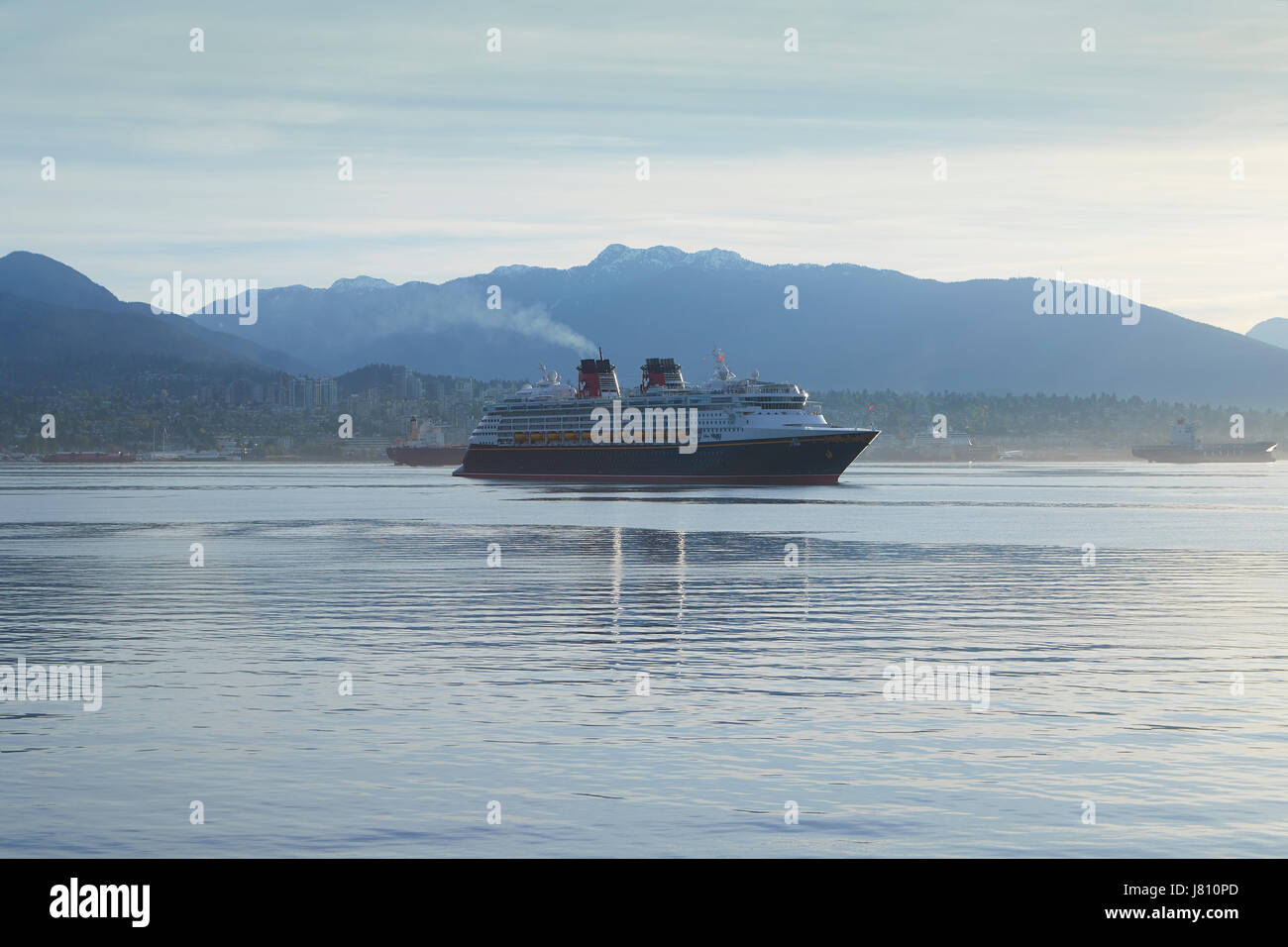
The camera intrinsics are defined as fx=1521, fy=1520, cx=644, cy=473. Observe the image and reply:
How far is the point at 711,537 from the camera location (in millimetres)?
72500

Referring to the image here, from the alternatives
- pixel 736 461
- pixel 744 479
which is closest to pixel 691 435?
pixel 736 461

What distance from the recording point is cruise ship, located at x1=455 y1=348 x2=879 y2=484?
546 feet

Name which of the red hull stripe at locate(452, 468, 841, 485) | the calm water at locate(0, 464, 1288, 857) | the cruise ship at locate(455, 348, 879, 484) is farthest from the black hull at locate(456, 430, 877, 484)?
the calm water at locate(0, 464, 1288, 857)

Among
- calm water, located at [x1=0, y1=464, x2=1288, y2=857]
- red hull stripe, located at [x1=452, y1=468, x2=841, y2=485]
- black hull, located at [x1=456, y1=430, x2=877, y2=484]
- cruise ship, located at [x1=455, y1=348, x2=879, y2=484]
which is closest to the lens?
calm water, located at [x1=0, y1=464, x2=1288, y2=857]

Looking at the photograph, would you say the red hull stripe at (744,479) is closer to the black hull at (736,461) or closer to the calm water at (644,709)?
the black hull at (736,461)

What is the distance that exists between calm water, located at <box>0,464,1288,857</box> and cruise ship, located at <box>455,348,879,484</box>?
355 feet

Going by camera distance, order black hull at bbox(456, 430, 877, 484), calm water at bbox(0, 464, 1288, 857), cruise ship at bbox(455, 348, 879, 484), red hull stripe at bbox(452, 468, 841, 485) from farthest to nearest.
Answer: red hull stripe at bbox(452, 468, 841, 485)
cruise ship at bbox(455, 348, 879, 484)
black hull at bbox(456, 430, 877, 484)
calm water at bbox(0, 464, 1288, 857)

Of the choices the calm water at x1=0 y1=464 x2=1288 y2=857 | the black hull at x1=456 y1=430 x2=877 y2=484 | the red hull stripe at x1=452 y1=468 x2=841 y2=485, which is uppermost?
the black hull at x1=456 y1=430 x2=877 y2=484

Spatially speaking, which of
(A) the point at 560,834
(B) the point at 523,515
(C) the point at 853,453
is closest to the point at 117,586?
(A) the point at 560,834

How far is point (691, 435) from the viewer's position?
172m

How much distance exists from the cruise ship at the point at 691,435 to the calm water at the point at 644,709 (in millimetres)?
108163

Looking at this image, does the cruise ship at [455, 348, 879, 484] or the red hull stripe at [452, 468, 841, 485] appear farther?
the red hull stripe at [452, 468, 841, 485]

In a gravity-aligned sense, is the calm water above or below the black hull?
below

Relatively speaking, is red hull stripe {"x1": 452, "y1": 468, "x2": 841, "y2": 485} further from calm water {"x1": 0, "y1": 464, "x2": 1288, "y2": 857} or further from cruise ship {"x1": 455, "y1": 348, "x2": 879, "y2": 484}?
calm water {"x1": 0, "y1": 464, "x2": 1288, "y2": 857}
